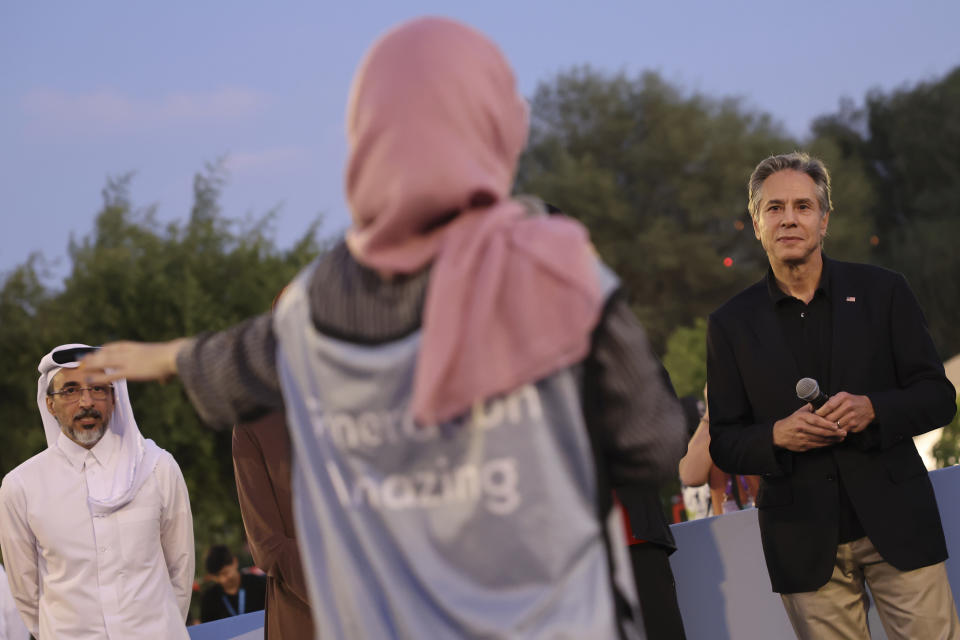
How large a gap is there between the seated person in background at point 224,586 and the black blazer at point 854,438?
674 cm

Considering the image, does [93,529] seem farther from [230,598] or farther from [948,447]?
[948,447]

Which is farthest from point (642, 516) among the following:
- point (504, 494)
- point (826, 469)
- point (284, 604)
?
Answer: point (504, 494)

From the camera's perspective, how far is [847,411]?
3.81 meters

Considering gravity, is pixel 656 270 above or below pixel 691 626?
above

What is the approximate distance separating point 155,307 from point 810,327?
25345 mm

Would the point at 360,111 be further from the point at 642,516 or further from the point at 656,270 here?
the point at 656,270

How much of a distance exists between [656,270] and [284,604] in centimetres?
3946

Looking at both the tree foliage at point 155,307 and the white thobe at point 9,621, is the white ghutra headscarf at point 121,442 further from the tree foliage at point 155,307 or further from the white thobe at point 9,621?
the tree foliage at point 155,307

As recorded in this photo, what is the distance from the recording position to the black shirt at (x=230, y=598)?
994cm

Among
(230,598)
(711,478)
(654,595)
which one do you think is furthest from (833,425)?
(230,598)

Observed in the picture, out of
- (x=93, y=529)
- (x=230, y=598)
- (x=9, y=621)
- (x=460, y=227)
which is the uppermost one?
(x=460, y=227)

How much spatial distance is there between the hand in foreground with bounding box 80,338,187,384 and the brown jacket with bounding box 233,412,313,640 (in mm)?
2048

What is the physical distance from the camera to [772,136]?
4591 centimetres

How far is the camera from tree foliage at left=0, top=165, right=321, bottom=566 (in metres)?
24.8
